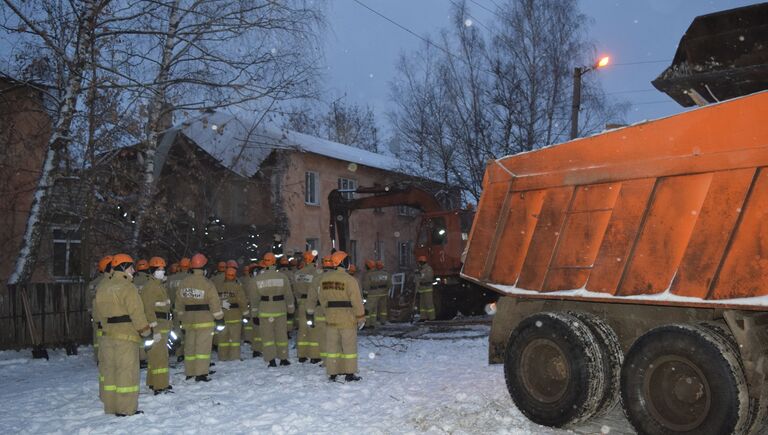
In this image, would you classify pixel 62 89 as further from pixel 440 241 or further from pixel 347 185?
pixel 347 185

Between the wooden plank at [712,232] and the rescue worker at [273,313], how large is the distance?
7029mm

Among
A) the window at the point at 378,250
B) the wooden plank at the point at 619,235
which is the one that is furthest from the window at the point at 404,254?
the wooden plank at the point at 619,235

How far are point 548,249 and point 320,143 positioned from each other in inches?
857

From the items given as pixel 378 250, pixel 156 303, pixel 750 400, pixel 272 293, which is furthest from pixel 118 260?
pixel 378 250

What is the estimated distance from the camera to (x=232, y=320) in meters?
11.4

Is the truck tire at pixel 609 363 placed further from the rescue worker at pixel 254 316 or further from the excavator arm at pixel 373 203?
the excavator arm at pixel 373 203

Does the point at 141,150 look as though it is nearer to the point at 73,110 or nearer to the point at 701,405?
the point at 73,110

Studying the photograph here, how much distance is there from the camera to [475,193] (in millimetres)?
26500

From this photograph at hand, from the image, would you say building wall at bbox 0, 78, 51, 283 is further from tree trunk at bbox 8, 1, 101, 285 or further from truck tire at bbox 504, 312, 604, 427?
truck tire at bbox 504, 312, 604, 427

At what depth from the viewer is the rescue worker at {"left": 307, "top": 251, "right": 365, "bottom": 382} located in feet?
29.5

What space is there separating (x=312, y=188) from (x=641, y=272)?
20.9 meters

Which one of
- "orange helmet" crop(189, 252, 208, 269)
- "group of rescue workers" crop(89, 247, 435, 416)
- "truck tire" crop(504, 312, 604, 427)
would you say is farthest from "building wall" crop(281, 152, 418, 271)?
"truck tire" crop(504, 312, 604, 427)

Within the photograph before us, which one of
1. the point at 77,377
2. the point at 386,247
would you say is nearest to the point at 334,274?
the point at 77,377

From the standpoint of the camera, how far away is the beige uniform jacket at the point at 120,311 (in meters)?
7.12
